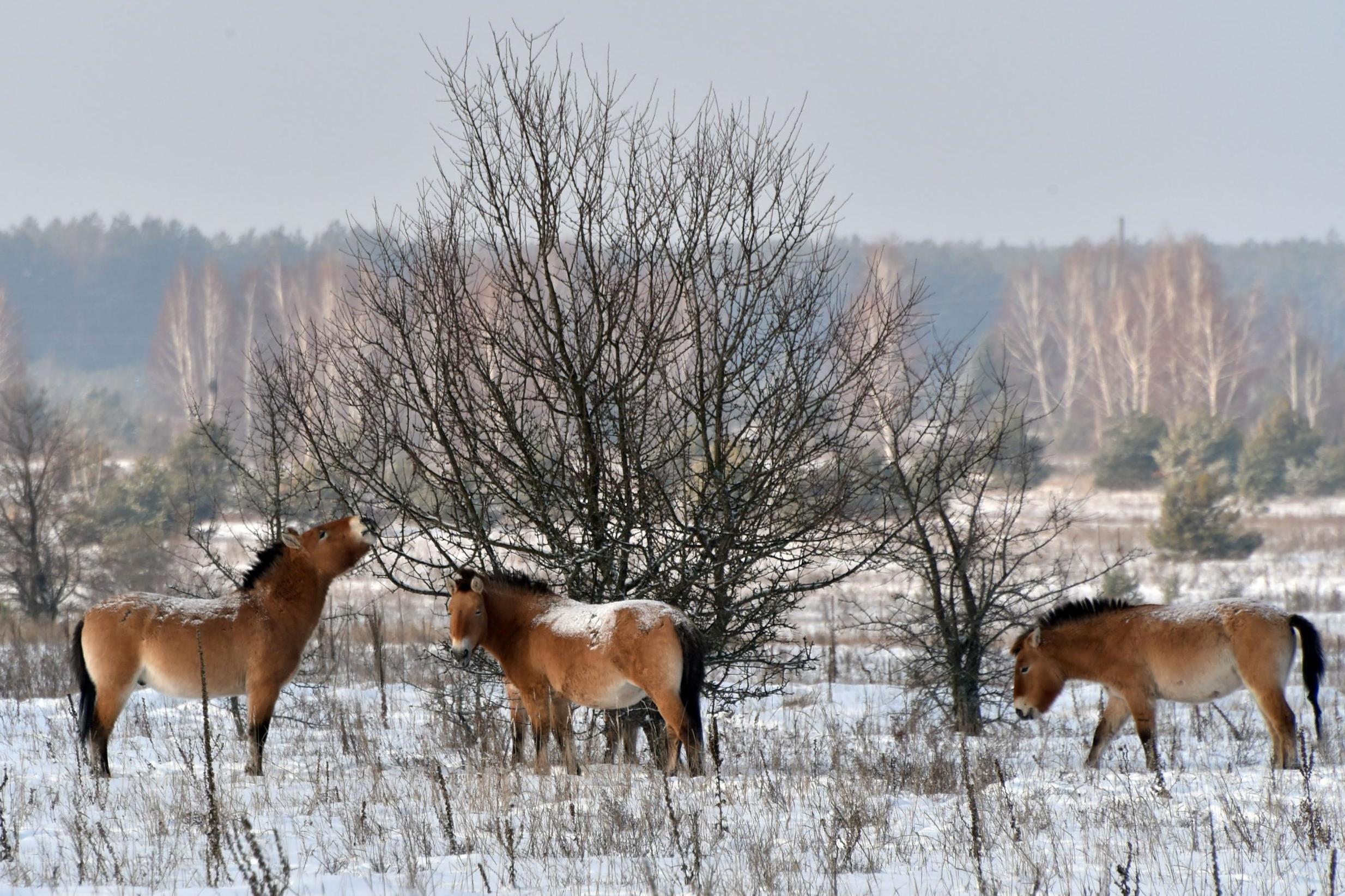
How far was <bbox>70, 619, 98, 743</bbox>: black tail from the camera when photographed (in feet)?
24.5

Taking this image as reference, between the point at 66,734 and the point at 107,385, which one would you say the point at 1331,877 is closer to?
the point at 66,734

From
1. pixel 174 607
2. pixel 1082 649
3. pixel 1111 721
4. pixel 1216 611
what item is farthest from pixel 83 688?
pixel 1216 611

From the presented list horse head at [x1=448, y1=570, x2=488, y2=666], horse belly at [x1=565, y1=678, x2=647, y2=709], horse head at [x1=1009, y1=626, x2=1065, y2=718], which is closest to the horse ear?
horse head at [x1=1009, y1=626, x2=1065, y2=718]

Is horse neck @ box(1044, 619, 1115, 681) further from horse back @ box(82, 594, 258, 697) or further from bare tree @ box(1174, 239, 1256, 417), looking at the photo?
bare tree @ box(1174, 239, 1256, 417)

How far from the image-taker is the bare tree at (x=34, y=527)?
72.0 ft

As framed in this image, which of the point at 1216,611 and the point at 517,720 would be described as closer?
the point at 517,720

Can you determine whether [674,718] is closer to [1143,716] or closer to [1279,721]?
[1143,716]

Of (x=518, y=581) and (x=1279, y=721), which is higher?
(x=518, y=581)

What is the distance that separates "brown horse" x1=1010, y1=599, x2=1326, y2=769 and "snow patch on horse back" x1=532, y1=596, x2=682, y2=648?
3.64 m

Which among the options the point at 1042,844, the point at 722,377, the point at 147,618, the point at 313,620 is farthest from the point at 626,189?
the point at 1042,844

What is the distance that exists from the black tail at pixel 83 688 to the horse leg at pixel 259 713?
96cm

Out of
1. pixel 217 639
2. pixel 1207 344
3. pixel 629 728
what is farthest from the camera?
pixel 1207 344

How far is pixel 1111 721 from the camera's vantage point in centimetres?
907

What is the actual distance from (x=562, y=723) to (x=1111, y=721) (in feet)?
14.0
